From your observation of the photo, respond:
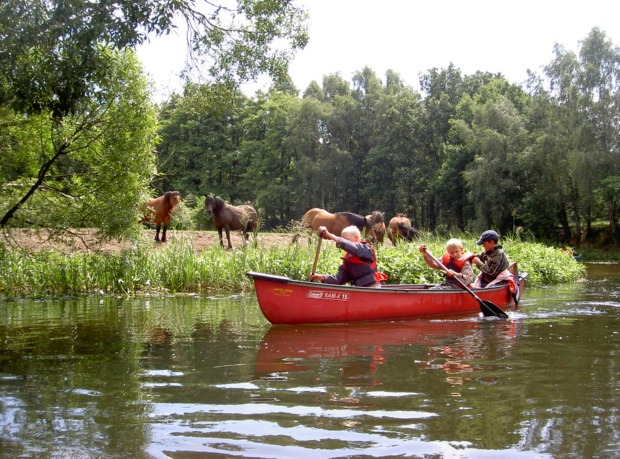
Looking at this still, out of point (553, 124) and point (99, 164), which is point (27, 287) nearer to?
point (99, 164)

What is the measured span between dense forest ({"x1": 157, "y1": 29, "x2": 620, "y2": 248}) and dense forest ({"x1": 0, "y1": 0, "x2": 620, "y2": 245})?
130 mm

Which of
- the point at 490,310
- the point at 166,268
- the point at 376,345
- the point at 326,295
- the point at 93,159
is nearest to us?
the point at 376,345

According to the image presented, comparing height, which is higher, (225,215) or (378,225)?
(225,215)

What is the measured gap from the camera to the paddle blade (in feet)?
34.3

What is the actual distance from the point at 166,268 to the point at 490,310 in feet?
22.1

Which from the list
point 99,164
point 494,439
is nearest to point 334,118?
point 99,164

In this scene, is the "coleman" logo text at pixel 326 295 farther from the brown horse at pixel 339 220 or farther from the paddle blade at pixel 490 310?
the brown horse at pixel 339 220

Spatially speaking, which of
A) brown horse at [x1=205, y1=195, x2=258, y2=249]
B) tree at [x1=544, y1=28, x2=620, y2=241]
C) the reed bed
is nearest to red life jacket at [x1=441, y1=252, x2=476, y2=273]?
the reed bed

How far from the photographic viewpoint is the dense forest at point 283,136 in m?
8.27

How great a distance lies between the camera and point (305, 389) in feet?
17.9

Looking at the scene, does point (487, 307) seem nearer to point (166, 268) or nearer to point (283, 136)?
point (166, 268)

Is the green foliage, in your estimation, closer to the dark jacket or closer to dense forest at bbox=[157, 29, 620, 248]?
the dark jacket

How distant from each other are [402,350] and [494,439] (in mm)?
3287

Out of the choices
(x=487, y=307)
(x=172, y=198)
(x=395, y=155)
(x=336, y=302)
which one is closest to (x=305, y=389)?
(x=336, y=302)
